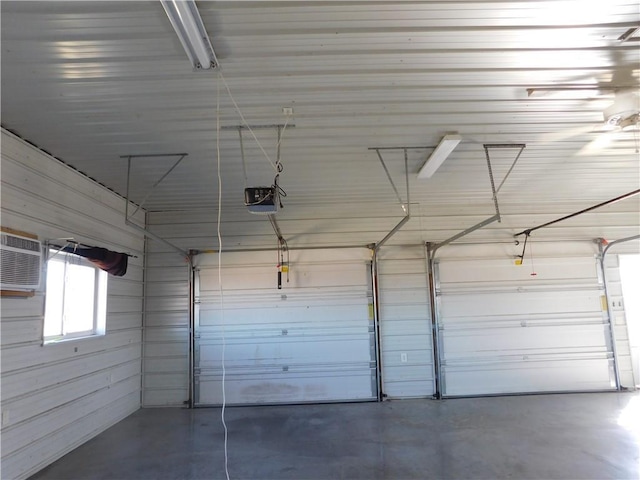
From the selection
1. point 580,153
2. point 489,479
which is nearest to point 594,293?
point 580,153

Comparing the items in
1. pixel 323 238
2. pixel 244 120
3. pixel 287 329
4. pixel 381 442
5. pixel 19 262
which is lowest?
pixel 381 442

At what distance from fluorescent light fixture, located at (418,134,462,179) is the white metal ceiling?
9 centimetres

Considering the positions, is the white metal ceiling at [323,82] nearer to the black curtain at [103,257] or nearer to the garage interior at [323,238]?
the garage interior at [323,238]

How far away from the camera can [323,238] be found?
233 inches

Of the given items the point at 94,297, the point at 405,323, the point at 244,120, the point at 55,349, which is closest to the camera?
the point at 244,120

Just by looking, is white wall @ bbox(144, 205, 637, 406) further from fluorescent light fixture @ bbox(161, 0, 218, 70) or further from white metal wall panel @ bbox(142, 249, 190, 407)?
fluorescent light fixture @ bbox(161, 0, 218, 70)

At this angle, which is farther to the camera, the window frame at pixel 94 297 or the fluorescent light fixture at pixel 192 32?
the window frame at pixel 94 297

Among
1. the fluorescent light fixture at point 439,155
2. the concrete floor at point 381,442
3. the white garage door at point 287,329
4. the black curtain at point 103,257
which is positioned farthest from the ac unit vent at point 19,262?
the fluorescent light fixture at point 439,155

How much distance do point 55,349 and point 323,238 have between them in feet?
11.7

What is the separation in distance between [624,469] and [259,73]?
4.26 m

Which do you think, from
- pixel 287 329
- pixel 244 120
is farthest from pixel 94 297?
pixel 244 120

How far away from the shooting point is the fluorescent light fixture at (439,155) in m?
3.50

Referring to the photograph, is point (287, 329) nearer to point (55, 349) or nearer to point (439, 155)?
point (55, 349)

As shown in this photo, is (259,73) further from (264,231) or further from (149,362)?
(149,362)
